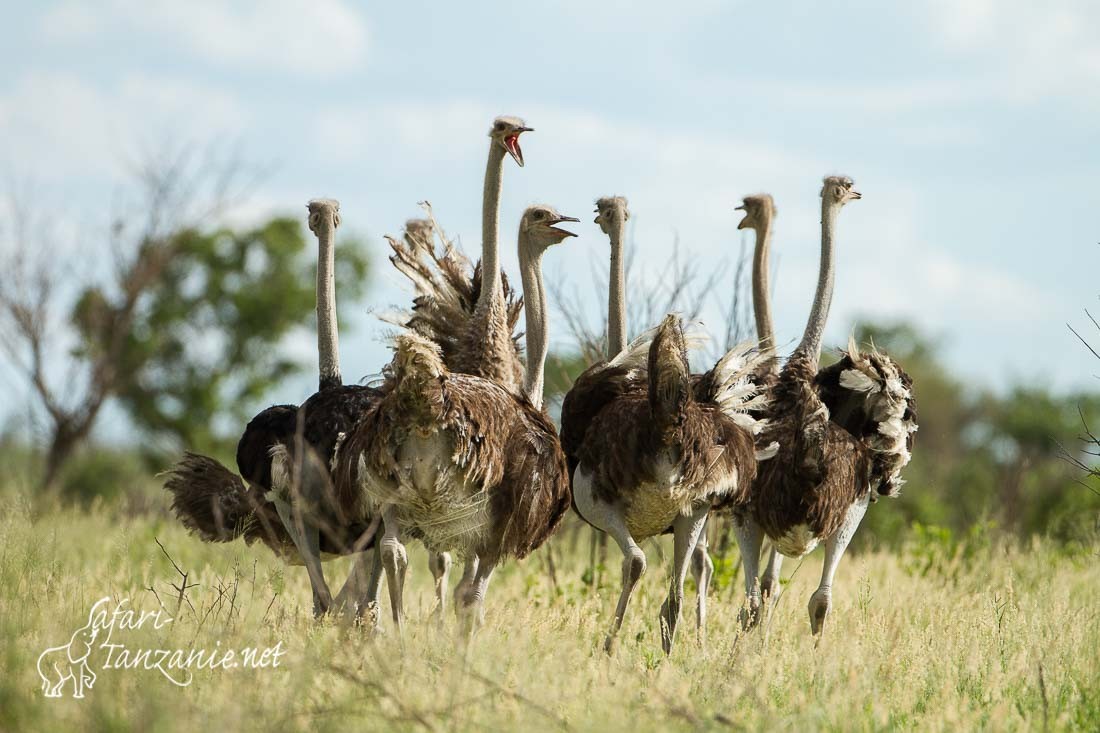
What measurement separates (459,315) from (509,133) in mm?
944

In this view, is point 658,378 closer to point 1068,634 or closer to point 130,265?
point 1068,634

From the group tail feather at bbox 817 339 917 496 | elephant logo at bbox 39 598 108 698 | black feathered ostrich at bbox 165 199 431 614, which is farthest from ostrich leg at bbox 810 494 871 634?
elephant logo at bbox 39 598 108 698

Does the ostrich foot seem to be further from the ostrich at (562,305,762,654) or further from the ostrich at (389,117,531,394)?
the ostrich at (389,117,531,394)

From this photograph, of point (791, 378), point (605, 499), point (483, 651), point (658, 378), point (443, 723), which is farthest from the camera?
point (791, 378)

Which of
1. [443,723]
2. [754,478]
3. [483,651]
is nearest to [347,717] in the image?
[443,723]

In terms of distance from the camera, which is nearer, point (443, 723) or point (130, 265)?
point (443, 723)

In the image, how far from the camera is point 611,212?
25.6 feet

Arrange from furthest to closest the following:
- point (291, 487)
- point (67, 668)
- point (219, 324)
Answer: point (219, 324), point (291, 487), point (67, 668)

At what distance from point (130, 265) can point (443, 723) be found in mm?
13917

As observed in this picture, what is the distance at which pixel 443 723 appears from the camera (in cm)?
415

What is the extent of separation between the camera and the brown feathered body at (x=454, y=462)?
530cm

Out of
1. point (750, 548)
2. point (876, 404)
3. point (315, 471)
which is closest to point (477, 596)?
point (315, 471)

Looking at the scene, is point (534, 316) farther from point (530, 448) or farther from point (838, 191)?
point (838, 191)

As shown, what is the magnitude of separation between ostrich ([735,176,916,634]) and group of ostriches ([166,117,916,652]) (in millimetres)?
10
